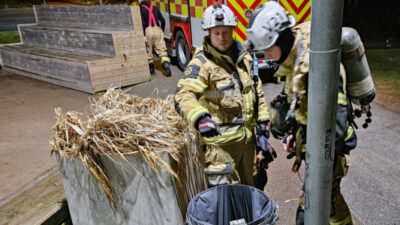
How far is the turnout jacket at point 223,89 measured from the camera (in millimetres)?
2570

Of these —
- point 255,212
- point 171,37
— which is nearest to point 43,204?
point 255,212

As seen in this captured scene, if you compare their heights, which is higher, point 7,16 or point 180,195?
point 7,16

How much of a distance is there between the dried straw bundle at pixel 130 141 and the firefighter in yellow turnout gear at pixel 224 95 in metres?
0.19

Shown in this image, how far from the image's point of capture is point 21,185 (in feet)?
10.1

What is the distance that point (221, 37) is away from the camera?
2594mm

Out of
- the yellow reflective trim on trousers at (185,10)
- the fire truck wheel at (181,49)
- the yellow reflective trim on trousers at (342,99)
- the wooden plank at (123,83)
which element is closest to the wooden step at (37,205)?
the yellow reflective trim on trousers at (342,99)

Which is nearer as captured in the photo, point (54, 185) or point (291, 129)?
point (291, 129)

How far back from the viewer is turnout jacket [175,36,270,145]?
2.57 m

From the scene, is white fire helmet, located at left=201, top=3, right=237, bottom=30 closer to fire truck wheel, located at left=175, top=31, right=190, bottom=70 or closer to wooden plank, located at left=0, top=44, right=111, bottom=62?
wooden plank, located at left=0, top=44, right=111, bottom=62

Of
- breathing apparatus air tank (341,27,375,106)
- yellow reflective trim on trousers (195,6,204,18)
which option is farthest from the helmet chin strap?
yellow reflective trim on trousers (195,6,204,18)

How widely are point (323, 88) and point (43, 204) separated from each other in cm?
219

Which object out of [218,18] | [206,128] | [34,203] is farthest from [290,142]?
[34,203]

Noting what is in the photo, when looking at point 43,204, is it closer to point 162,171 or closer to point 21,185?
point 21,185

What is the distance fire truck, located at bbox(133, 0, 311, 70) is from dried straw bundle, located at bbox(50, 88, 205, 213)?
4086 mm
